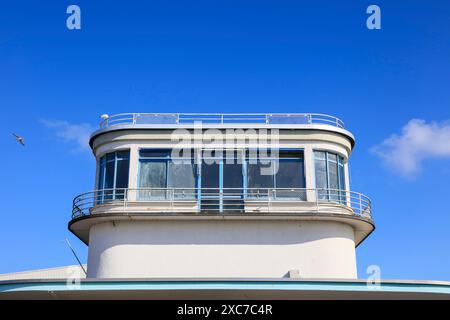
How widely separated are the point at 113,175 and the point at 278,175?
6.83m

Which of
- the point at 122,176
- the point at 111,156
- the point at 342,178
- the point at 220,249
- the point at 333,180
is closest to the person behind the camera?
the point at 220,249

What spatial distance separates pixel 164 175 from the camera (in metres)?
23.9

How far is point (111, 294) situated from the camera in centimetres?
1773

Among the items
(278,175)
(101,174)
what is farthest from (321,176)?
(101,174)

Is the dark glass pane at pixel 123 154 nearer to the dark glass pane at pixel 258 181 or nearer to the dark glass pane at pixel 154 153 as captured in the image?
the dark glass pane at pixel 154 153

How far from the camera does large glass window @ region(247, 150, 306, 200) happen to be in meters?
23.6

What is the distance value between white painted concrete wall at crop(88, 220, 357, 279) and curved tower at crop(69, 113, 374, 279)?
4 centimetres

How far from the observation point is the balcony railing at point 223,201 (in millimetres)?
23125

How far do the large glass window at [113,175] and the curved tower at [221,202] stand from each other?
45mm

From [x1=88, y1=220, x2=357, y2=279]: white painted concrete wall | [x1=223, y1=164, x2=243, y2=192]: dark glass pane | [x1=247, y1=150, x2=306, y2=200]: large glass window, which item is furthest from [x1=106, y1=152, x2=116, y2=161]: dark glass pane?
[x1=247, y1=150, x2=306, y2=200]: large glass window

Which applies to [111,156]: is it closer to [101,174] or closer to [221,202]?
[101,174]

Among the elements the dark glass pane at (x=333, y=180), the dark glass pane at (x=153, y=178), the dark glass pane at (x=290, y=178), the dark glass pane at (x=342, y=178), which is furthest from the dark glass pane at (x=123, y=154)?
the dark glass pane at (x=342, y=178)
